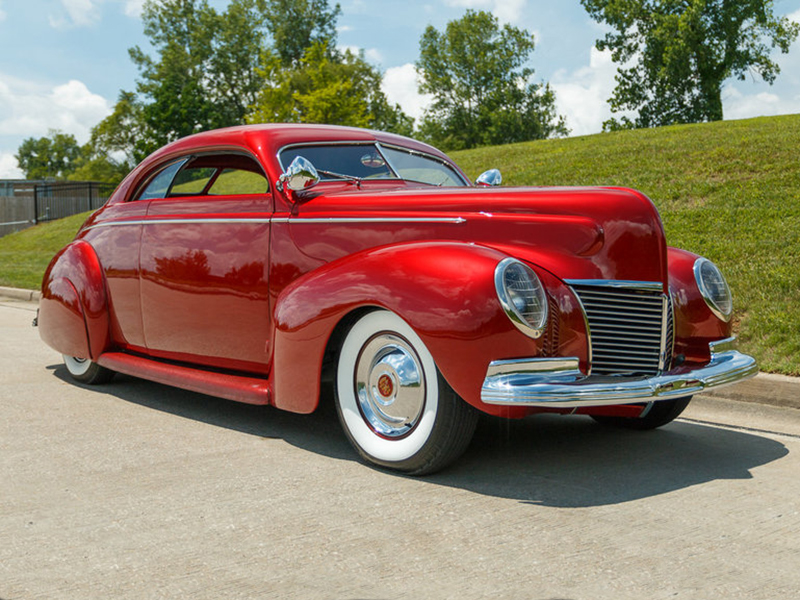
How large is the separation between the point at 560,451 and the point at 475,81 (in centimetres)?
5564

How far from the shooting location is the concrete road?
2.55 metres

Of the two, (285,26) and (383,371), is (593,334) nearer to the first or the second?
(383,371)

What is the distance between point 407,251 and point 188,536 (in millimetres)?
1507

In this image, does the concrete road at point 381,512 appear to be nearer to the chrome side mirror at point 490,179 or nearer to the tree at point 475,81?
the chrome side mirror at point 490,179

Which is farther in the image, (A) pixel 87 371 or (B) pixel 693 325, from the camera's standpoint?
(A) pixel 87 371

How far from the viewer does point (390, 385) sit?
3.73 meters

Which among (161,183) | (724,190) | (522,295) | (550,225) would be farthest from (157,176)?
(724,190)

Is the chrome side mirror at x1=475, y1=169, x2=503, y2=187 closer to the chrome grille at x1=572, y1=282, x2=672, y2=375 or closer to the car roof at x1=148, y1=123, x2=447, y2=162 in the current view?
the car roof at x1=148, y1=123, x2=447, y2=162

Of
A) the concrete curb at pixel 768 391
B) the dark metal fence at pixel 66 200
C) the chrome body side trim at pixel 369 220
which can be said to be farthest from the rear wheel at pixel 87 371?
the dark metal fence at pixel 66 200

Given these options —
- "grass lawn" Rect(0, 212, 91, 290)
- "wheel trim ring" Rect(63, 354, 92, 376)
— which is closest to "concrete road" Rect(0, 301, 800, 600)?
"wheel trim ring" Rect(63, 354, 92, 376)

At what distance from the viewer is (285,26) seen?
59594 mm

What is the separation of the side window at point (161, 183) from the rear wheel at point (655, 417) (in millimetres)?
3071

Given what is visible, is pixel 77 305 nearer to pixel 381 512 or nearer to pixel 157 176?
pixel 157 176

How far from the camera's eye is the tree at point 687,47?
3794 cm
